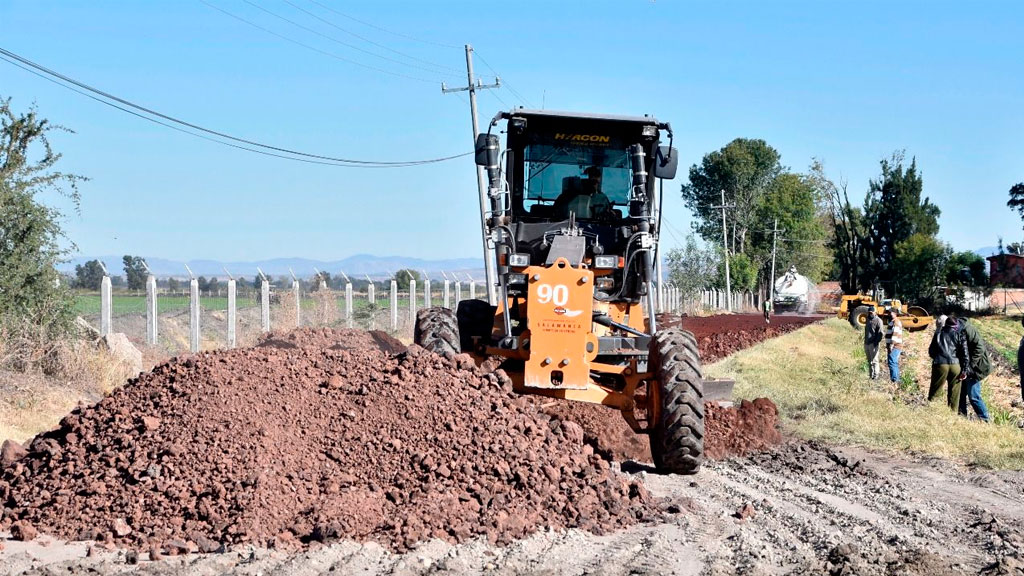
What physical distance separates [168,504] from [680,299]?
6159 centimetres

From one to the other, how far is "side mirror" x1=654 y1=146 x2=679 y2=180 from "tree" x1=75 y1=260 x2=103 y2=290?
10408mm

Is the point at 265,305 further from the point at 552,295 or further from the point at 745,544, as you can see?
the point at 745,544

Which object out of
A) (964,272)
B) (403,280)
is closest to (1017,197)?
(964,272)

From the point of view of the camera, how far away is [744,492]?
31.7 feet

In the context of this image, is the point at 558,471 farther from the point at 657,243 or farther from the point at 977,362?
the point at 977,362

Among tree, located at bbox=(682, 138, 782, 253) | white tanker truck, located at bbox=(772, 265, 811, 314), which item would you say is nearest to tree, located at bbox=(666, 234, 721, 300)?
white tanker truck, located at bbox=(772, 265, 811, 314)

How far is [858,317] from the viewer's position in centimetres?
4422

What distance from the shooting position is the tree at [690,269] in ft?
228

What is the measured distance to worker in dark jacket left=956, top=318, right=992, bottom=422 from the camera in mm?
15961

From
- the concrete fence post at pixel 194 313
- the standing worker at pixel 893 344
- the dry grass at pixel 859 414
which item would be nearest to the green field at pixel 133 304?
the concrete fence post at pixel 194 313

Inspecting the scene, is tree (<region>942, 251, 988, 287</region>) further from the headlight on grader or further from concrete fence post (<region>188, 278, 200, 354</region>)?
the headlight on grader

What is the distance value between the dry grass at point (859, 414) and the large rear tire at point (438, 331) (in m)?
4.95

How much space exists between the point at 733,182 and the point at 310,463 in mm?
94227

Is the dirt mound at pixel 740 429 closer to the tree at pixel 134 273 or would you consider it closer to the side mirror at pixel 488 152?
the side mirror at pixel 488 152
